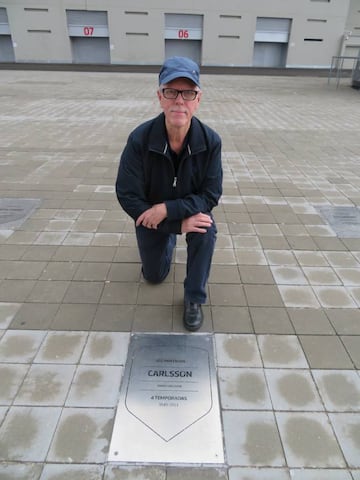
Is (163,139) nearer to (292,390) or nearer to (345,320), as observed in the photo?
(292,390)

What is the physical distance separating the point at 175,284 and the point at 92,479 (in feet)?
4.96

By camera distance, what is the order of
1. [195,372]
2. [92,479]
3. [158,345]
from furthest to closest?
1. [158,345]
2. [195,372]
3. [92,479]

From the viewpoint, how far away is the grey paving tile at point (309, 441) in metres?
1.67

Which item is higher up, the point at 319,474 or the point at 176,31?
the point at 176,31

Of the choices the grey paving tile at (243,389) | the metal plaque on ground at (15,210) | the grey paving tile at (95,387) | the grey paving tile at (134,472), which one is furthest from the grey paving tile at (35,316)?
the metal plaque on ground at (15,210)

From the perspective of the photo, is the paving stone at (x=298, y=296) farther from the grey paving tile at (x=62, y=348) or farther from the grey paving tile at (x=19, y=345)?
the grey paving tile at (x=19, y=345)

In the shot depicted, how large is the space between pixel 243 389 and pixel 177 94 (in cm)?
169

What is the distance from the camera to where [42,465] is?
1.63 metres

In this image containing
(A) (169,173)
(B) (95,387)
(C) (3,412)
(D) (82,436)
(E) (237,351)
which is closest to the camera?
(D) (82,436)

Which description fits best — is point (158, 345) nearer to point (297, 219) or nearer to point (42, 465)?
point (42, 465)

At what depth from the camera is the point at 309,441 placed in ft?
5.74

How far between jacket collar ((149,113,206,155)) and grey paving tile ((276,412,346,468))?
1589mm

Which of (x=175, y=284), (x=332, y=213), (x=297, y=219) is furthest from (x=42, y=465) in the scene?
(x=332, y=213)

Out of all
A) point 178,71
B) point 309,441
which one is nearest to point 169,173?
point 178,71
